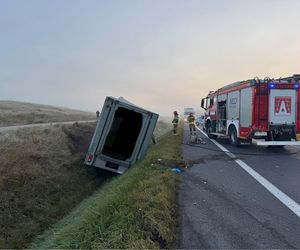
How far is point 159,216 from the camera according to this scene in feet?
17.2

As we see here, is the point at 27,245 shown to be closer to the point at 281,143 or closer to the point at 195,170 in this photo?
the point at 195,170

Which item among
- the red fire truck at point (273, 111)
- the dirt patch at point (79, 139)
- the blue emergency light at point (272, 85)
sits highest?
the blue emergency light at point (272, 85)

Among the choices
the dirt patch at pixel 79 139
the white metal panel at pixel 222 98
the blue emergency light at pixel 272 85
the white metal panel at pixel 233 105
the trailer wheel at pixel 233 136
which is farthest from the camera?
the white metal panel at pixel 222 98

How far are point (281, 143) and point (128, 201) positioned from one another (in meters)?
10.3

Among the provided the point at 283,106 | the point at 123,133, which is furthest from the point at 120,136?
the point at 283,106

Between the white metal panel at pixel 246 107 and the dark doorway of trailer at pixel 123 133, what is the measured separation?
15.1 feet

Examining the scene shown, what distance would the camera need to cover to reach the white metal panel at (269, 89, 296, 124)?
14.6 m

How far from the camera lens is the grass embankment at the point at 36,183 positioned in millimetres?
8805

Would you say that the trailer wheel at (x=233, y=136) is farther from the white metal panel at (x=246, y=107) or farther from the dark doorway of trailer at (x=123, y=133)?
the dark doorway of trailer at (x=123, y=133)

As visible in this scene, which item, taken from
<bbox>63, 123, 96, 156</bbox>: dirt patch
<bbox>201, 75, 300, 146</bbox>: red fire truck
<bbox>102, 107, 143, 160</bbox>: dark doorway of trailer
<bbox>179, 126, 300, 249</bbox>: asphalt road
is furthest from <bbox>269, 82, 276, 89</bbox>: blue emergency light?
<bbox>63, 123, 96, 156</bbox>: dirt patch

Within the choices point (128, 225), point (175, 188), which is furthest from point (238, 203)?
point (128, 225)

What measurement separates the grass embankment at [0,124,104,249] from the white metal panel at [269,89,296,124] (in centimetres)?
751

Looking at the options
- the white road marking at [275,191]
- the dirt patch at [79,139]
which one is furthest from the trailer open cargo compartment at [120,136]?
the white road marking at [275,191]

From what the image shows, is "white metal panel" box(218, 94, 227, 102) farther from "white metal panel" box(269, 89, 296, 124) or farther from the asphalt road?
the asphalt road
